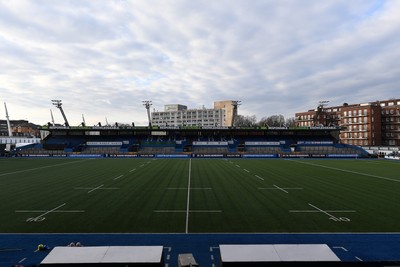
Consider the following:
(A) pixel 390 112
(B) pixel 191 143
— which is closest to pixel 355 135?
(A) pixel 390 112

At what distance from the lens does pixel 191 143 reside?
9138 cm

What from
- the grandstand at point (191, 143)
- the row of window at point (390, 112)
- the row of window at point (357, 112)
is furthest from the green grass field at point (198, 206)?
the row of window at point (390, 112)

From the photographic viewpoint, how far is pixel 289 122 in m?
→ 193

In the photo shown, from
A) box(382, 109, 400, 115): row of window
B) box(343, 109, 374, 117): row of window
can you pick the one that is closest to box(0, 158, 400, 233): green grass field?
box(343, 109, 374, 117): row of window

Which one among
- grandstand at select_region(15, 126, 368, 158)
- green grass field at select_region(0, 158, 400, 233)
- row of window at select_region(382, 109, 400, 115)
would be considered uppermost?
row of window at select_region(382, 109, 400, 115)

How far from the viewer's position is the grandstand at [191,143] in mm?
82125

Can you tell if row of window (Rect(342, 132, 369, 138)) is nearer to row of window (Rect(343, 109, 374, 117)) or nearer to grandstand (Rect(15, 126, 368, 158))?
row of window (Rect(343, 109, 374, 117))

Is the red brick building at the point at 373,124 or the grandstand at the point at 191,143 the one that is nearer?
the grandstand at the point at 191,143

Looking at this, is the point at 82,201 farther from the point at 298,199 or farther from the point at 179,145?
the point at 179,145

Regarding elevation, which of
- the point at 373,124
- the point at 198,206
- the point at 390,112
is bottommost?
the point at 198,206

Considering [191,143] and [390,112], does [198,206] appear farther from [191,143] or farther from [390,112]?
[390,112]

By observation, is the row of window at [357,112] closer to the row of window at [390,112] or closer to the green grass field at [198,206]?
the row of window at [390,112]

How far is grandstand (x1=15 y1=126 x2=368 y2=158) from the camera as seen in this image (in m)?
82.1

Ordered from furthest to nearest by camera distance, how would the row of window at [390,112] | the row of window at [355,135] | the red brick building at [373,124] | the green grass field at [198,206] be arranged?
the row of window at [355,135], the red brick building at [373,124], the row of window at [390,112], the green grass field at [198,206]
